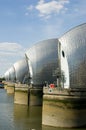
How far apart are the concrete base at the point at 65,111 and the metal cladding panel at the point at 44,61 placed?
70.2ft

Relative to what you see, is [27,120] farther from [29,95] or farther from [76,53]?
[29,95]

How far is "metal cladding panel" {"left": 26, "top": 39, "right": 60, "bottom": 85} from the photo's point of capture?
55062 millimetres

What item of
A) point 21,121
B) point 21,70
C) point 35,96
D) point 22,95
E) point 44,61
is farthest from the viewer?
point 21,70

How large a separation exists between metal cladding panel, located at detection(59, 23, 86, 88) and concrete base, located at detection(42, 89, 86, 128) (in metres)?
3.41

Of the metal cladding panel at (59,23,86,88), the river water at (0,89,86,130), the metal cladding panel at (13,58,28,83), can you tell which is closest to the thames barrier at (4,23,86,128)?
the metal cladding panel at (59,23,86,88)

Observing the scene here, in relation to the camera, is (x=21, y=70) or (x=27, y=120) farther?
(x=21, y=70)

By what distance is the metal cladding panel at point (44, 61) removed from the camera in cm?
5506

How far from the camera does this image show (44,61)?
55.6m

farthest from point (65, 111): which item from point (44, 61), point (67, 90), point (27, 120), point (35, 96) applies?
point (44, 61)

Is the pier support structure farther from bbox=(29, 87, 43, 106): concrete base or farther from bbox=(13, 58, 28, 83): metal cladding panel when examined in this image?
bbox=(13, 58, 28, 83): metal cladding panel

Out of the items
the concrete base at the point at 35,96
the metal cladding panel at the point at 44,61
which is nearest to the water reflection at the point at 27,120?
the concrete base at the point at 35,96

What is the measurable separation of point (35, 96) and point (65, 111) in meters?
20.7

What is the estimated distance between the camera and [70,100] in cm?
3262

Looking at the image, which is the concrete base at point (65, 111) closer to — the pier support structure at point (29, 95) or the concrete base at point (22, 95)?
the pier support structure at point (29, 95)
